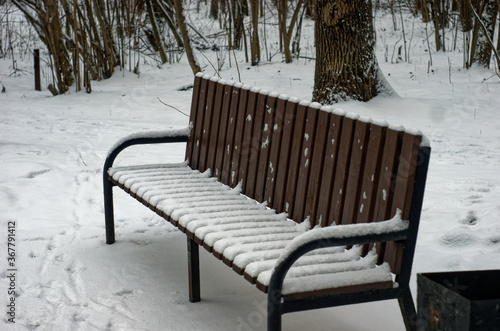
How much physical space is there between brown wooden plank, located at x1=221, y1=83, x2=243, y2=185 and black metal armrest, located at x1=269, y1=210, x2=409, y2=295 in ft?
5.39

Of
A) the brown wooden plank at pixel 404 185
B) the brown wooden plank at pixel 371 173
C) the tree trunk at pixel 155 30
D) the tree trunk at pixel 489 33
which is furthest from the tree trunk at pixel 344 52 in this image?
the tree trunk at pixel 155 30

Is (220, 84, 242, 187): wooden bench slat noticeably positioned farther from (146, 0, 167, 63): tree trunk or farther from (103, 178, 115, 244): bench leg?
(146, 0, 167, 63): tree trunk

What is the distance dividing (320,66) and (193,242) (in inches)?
196

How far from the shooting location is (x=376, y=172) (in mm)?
3010

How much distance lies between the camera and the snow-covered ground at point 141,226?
3482 mm

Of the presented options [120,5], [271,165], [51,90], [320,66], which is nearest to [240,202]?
[271,165]

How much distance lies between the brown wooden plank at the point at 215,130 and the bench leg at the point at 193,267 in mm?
942

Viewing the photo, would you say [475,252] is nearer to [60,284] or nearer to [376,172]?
[376,172]

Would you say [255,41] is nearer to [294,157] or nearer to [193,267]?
[294,157]

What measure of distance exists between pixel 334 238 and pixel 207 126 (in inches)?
84.5

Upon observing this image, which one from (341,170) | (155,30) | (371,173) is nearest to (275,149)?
(341,170)

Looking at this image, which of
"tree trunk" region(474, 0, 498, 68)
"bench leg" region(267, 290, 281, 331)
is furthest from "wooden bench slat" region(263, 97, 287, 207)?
"tree trunk" region(474, 0, 498, 68)

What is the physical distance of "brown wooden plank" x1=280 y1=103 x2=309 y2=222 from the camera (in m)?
3.61

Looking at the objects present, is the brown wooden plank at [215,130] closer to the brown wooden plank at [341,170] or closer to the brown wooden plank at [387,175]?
the brown wooden plank at [341,170]
